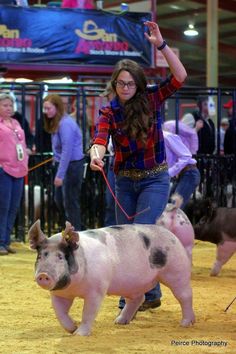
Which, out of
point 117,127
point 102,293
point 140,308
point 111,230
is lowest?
point 140,308

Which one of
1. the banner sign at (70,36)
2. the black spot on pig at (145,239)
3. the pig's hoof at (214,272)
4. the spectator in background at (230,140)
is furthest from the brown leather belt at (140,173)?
the banner sign at (70,36)

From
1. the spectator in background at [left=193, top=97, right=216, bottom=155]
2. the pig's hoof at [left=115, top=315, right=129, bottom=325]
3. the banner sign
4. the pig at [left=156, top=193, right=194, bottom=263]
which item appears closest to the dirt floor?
the pig's hoof at [left=115, top=315, right=129, bottom=325]

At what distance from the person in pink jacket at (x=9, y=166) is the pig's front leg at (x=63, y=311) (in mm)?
4549

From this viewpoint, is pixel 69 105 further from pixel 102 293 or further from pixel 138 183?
pixel 102 293

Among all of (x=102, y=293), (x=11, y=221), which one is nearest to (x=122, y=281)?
(x=102, y=293)

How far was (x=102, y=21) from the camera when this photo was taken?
43.3 feet

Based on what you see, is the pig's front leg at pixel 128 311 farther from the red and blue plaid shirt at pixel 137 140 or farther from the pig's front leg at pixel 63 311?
the red and blue plaid shirt at pixel 137 140

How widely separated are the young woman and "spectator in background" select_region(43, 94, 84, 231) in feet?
12.7

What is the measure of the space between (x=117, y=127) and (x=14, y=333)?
1569 mm

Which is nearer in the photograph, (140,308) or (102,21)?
(140,308)

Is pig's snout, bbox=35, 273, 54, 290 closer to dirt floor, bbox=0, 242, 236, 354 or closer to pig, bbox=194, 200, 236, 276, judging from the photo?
dirt floor, bbox=0, 242, 236, 354

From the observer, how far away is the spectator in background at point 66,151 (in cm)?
941

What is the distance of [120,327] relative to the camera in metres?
5.25

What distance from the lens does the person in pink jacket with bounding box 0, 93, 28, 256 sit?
9.16 metres
